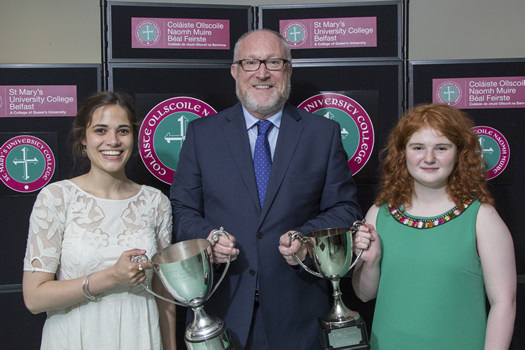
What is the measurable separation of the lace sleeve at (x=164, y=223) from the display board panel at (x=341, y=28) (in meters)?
1.27

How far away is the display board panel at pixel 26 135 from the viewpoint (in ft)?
7.87

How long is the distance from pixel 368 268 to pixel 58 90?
2.02 metres

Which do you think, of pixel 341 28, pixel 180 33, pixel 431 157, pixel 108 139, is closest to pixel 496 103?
pixel 341 28

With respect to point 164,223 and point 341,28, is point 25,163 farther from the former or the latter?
point 341,28

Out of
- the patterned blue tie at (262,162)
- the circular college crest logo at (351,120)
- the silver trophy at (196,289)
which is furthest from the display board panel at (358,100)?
the silver trophy at (196,289)

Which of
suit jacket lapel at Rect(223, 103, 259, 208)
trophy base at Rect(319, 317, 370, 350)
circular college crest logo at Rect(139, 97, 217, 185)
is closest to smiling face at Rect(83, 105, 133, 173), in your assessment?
suit jacket lapel at Rect(223, 103, 259, 208)

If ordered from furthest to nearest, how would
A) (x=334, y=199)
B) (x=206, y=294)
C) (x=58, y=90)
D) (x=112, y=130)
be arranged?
(x=58, y=90)
(x=334, y=199)
(x=112, y=130)
(x=206, y=294)

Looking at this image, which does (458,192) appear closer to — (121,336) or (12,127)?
(121,336)

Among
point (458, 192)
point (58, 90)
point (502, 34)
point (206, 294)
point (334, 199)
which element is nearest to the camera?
point (206, 294)

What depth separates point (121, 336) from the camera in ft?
5.41

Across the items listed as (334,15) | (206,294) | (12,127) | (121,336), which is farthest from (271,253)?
(12,127)

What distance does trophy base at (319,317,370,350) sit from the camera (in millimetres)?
1448

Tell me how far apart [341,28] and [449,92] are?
30.4 inches

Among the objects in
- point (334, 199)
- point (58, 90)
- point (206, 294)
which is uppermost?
point (58, 90)
